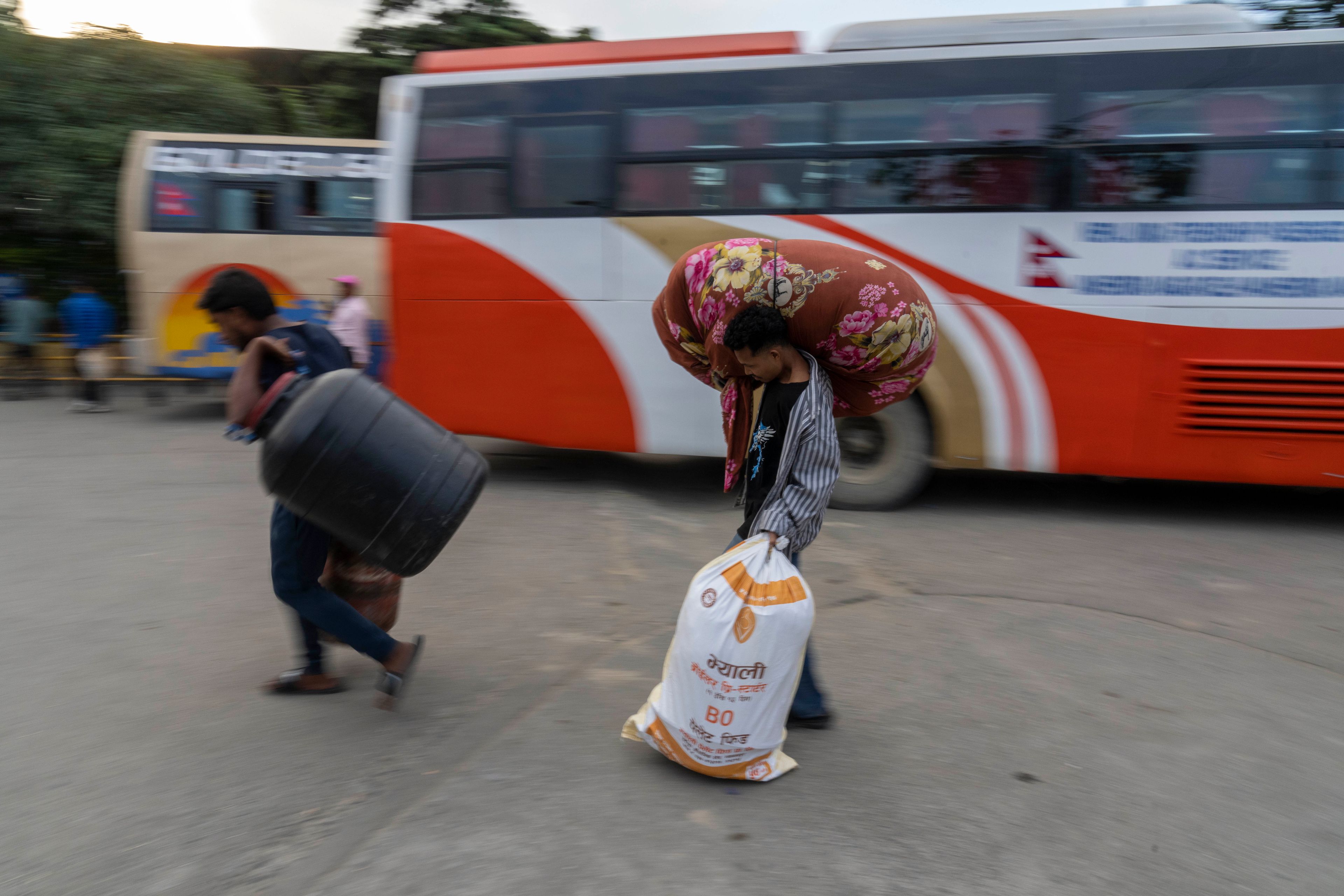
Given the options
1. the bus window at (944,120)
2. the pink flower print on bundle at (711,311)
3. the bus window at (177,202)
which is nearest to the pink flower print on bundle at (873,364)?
the pink flower print on bundle at (711,311)

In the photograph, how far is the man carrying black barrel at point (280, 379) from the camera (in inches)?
117

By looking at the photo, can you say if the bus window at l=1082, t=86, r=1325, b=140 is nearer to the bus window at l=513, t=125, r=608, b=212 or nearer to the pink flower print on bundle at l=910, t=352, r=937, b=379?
the bus window at l=513, t=125, r=608, b=212

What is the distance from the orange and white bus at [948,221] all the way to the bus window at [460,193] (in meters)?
0.02

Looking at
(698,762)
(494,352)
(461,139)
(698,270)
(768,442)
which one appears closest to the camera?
(698,762)

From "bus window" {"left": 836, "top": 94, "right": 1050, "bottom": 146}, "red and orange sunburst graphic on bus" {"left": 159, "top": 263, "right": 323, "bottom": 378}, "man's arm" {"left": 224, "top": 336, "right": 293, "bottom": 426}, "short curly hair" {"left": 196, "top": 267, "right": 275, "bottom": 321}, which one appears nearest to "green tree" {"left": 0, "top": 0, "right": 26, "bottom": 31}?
"red and orange sunburst graphic on bus" {"left": 159, "top": 263, "right": 323, "bottom": 378}

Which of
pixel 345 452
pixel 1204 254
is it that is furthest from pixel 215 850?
pixel 1204 254

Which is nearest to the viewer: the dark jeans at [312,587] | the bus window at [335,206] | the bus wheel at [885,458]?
the dark jeans at [312,587]

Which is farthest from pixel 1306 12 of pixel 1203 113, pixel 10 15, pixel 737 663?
pixel 10 15

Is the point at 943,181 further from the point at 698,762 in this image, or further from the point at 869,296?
the point at 698,762

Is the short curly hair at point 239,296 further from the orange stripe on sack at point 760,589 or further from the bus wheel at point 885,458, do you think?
the bus wheel at point 885,458

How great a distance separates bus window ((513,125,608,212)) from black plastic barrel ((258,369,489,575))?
3.87 metres

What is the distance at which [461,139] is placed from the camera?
21.9ft

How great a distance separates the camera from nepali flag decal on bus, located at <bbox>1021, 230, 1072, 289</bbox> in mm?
5840

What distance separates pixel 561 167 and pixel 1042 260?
3.23 meters
